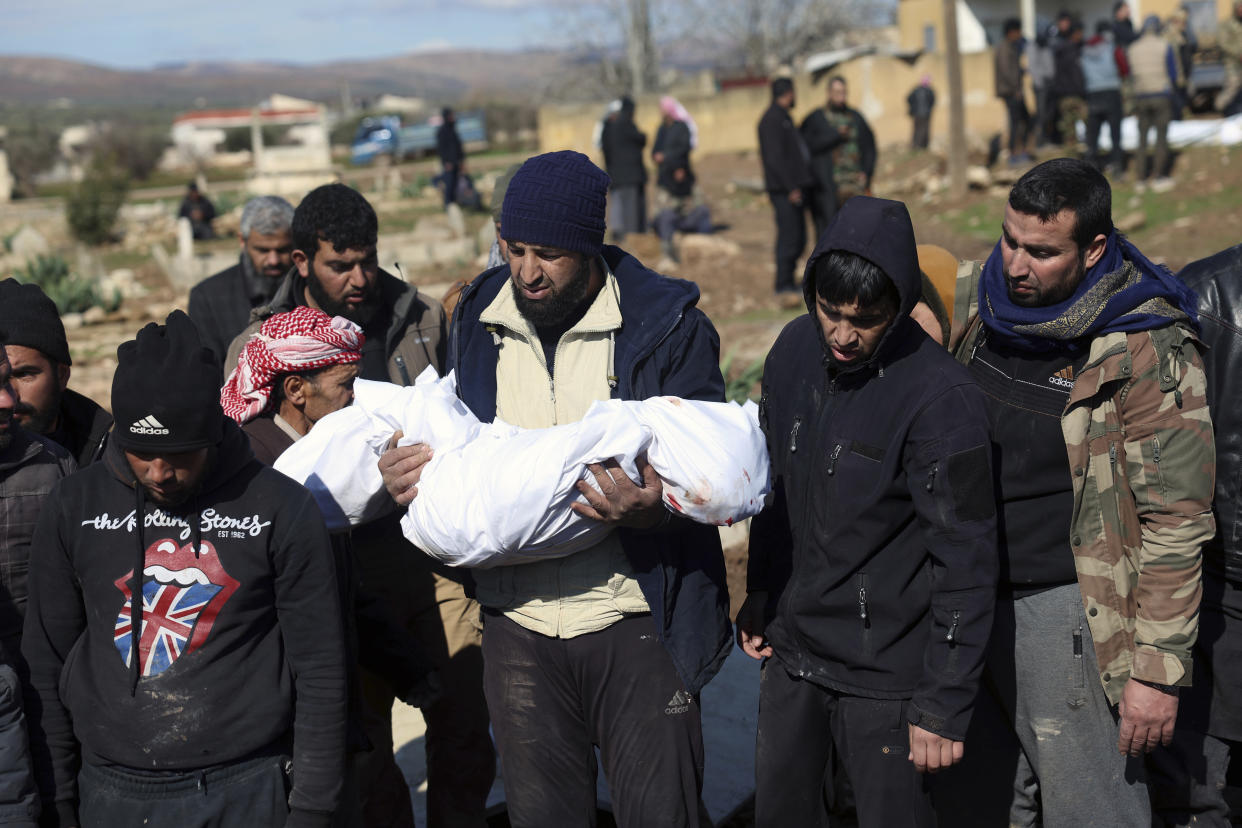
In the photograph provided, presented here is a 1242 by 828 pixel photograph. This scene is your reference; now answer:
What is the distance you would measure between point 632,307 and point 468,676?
1.48 meters

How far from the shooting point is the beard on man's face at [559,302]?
9.19 feet

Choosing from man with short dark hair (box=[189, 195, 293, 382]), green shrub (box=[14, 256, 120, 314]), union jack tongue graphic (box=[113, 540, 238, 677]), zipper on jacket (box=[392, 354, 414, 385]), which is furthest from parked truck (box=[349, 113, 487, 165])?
union jack tongue graphic (box=[113, 540, 238, 677])

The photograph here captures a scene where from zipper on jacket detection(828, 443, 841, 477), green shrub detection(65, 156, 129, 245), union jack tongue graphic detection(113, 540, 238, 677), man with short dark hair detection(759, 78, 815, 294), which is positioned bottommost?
union jack tongue graphic detection(113, 540, 238, 677)

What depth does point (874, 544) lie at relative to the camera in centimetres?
261

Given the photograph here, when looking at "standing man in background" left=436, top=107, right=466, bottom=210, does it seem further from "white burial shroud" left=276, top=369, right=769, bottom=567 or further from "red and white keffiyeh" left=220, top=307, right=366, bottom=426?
"white burial shroud" left=276, top=369, right=769, bottom=567

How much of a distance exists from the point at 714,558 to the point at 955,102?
13.1 metres

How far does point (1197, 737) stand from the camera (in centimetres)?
290

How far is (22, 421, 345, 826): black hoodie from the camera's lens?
8.06 ft

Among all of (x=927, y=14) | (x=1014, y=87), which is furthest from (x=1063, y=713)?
(x=927, y=14)

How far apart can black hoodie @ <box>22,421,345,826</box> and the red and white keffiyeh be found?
20.6 inches

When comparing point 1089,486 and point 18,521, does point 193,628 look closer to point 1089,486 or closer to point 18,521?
point 18,521

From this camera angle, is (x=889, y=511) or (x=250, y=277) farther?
(x=250, y=277)

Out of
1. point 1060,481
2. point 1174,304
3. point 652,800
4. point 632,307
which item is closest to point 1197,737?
point 1060,481

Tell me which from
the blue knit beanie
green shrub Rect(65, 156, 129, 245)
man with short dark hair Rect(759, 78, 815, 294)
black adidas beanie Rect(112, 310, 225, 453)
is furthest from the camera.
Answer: green shrub Rect(65, 156, 129, 245)
